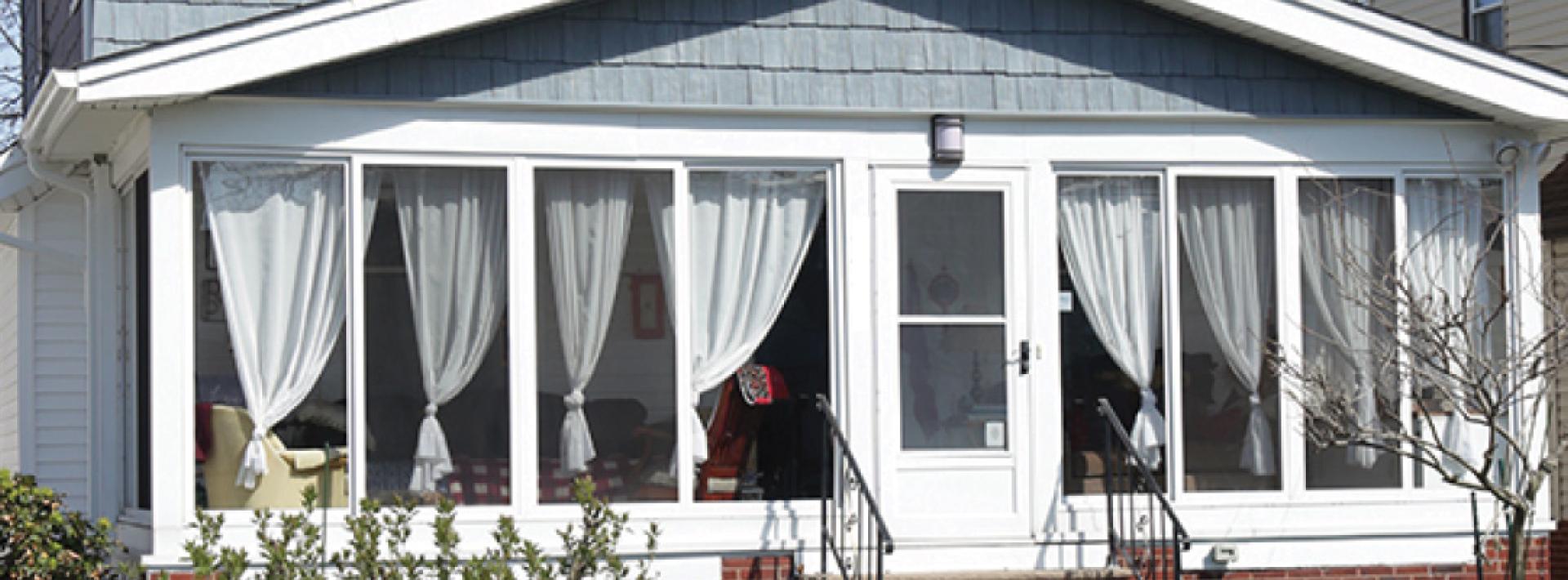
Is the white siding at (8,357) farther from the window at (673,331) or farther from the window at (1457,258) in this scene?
the window at (1457,258)

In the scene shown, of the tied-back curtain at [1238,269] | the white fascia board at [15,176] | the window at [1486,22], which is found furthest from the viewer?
the window at [1486,22]

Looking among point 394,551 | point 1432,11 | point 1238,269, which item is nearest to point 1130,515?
point 1238,269

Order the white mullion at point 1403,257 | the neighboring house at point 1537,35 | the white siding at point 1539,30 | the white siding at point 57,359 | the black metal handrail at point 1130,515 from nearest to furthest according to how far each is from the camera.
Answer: the black metal handrail at point 1130,515 → the white mullion at point 1403,257 → the white siding at point 57,359 → the neighboring house at point 1537,35 → the white siding at point 1539,30

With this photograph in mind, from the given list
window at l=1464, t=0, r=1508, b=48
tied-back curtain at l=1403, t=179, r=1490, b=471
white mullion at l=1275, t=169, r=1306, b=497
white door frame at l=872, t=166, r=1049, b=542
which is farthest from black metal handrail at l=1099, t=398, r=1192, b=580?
window at l=1464, t=0, r=1508, b=48

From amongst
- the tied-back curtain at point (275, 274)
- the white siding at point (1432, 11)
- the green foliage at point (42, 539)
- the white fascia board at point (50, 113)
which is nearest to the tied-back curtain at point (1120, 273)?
the tied-back curtain at point (275, 274)

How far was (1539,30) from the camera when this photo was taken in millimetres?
14453

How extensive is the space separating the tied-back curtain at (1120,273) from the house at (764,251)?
0.02 meters

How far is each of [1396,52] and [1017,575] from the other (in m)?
3.06

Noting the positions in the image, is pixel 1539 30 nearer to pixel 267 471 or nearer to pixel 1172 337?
pixel 1172 337

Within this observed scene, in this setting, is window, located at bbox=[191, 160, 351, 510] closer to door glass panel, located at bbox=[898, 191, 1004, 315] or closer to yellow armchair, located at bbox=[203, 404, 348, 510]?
yellow armchair, located at bbox=[203, 404, 348, 510]

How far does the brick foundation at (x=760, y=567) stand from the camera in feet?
28.7

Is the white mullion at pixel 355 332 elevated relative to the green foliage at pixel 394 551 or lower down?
elevated

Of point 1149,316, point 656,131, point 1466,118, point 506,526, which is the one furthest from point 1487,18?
point 506,526

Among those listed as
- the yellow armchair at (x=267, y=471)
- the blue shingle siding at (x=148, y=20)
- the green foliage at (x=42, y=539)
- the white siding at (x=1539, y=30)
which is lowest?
the green foliage at (x=42, y=539)
